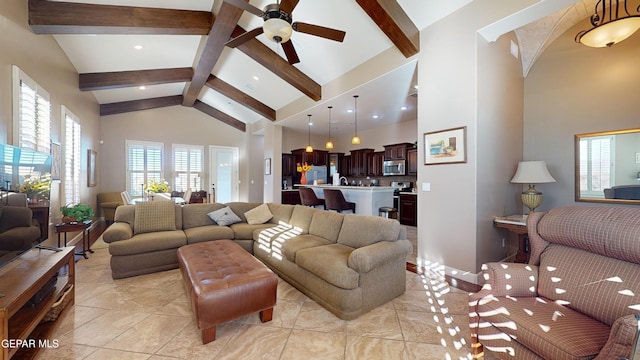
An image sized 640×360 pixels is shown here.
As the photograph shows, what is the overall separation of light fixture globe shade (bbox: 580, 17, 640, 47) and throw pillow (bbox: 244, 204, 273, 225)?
441 centimetres

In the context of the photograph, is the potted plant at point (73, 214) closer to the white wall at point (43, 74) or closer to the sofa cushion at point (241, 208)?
the white wall at point (43, 74)

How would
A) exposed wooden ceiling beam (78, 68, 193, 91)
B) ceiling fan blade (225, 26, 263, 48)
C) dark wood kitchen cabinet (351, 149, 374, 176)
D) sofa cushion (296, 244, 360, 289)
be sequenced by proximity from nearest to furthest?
sofa cushion (296, 244, 360, 289) → ceiling fan blade (225, 26, 263, 48) → exposed wooden ceiling beam (78, 68, 193, 91) → dark wood kitchen cabinet (351, 149, 374, 176)

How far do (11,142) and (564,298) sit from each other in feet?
16.5

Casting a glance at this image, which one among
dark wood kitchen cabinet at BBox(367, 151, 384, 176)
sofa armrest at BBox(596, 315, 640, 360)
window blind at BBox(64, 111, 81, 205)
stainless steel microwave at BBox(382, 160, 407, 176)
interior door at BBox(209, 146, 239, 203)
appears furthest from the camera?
interior door at BBox(209, 146, 239, 203)

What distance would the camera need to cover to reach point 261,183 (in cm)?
962

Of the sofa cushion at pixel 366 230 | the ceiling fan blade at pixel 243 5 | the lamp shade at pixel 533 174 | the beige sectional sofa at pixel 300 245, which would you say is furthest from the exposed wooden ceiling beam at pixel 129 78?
the lamp shade at pixel 533 174

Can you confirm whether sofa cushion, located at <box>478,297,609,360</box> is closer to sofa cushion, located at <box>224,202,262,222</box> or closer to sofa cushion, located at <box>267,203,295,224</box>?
sofa cushion, located at <box>267,203,295,224</box>

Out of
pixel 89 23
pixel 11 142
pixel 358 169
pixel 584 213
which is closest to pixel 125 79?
pixel 89 23

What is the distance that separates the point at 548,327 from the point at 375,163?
6.83 m

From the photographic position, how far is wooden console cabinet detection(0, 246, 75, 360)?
4.65 feet

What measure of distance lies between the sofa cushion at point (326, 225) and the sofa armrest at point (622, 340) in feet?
7.27

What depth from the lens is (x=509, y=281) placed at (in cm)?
173

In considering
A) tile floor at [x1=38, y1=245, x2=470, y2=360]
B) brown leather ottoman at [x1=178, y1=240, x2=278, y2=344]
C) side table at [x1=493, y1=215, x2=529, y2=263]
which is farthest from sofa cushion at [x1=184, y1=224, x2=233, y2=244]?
side table at [x1=493, y1=215, x2=529, y2=263]

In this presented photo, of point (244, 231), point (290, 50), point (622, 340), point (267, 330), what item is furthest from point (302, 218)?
point (622, 340)
